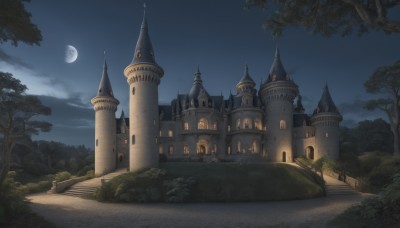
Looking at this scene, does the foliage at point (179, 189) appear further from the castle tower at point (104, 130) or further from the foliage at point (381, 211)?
the castle tower at point (104, 130)

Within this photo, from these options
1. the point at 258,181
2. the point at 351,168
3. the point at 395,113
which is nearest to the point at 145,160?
the point at 258,181

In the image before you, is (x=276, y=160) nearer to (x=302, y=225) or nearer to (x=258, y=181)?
(x=258, y=181)

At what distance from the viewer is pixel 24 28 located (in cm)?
1476

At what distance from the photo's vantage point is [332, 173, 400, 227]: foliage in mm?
12125

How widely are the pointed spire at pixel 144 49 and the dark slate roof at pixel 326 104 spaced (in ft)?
108

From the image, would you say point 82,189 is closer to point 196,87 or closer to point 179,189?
point 179,189

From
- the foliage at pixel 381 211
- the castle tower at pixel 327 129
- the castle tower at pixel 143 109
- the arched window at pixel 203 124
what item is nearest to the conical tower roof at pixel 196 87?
the arched window at pixel 203 124

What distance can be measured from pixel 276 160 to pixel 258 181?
21.5m

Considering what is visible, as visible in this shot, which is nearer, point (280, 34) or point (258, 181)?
point (280, 34)

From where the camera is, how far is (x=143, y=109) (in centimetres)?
3869

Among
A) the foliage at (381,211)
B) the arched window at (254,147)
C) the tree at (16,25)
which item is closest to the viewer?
the foliage at (381,211)

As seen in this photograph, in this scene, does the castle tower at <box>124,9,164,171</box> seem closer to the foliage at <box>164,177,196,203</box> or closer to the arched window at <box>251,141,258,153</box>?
the foliage at <box>164,177,196,203</box>

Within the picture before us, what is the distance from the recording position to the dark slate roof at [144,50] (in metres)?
40.0

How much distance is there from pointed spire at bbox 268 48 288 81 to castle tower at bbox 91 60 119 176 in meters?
30.5
